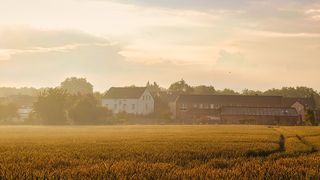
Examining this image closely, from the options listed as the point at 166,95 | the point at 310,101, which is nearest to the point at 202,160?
the point at 310,101

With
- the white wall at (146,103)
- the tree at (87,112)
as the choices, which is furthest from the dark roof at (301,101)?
the tree at (87,112)

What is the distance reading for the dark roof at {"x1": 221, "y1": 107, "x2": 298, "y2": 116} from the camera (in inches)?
5559

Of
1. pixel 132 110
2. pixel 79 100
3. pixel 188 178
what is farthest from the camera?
pixel 132 110

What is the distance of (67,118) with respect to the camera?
409 ft

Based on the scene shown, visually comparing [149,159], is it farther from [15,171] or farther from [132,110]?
[132,110]

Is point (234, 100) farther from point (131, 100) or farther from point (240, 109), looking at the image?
point (131, 100)

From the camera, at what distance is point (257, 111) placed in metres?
143

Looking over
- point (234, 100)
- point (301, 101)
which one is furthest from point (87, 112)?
point (301, 101)

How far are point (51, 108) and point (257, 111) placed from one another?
5782 centimetres

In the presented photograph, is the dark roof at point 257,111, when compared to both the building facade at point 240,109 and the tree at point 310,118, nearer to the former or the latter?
the building facade at point 240,109

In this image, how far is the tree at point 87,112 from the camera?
4670 inches

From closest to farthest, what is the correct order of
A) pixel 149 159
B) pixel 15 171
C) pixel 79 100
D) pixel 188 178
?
1. pixel 188 178
2. pixel 15 171
3. pixel 149 159
4. pixel 79 100

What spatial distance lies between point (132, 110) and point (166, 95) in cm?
3448

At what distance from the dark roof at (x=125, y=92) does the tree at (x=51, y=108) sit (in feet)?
133
